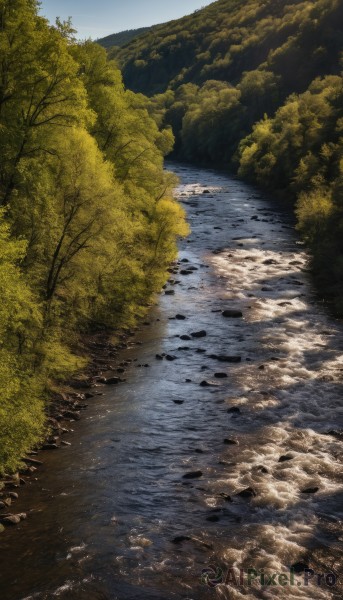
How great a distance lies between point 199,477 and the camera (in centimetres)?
2530

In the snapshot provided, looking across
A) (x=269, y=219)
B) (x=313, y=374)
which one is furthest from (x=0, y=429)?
(x=269, y=219)

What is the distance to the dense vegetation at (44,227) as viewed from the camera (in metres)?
24.7

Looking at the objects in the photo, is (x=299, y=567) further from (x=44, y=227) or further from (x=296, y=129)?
(x=296, y=129)

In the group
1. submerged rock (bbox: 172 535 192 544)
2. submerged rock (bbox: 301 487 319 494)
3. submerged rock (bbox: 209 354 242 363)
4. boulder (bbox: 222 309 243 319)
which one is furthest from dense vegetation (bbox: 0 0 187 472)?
submerged rock (bbox: 301 487 319 494)

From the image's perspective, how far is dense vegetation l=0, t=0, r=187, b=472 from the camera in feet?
81.0

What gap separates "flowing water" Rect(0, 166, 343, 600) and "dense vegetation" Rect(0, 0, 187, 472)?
3511 millimetres

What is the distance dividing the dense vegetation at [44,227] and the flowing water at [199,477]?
351 cm

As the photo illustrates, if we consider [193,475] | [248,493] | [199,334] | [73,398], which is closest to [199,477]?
[193,475]

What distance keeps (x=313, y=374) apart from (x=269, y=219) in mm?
53650

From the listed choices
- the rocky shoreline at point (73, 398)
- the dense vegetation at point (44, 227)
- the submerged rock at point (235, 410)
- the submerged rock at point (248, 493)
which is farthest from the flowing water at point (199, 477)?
the dense vegetation at point (44, 227)

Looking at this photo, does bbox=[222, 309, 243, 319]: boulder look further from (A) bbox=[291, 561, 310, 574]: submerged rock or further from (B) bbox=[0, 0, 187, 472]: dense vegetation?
(A) bbox=[291, 561, 310, 574]: submerged rock

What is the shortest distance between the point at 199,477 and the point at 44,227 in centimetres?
1592

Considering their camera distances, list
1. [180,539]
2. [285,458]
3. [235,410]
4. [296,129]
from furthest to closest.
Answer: [296,129], [235,410], [285,458], [180,539]

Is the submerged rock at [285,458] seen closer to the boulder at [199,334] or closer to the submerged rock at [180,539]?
the submerged rock at [180,539]
